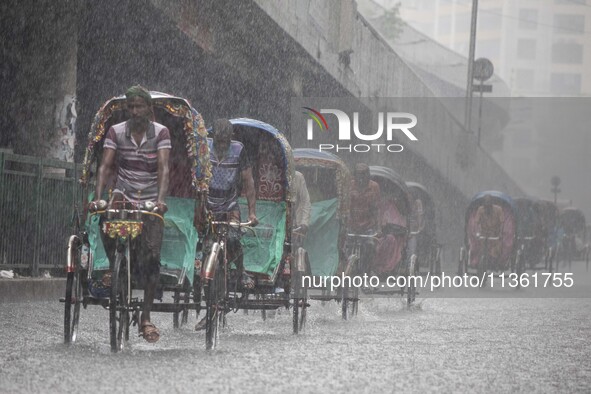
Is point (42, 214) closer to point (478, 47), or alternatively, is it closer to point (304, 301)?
point (304, 301)

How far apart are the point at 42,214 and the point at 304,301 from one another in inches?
171

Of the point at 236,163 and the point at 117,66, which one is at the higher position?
the point at 117,66

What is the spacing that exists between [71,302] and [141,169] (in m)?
1.05

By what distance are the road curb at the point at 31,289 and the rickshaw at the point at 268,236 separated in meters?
3.02

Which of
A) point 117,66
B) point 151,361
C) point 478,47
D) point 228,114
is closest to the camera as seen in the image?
point 151,361

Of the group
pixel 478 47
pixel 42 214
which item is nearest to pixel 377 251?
pixel 42 214

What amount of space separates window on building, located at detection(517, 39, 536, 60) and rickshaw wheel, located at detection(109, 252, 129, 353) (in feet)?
504

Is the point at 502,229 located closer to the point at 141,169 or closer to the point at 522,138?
the point at 141,169

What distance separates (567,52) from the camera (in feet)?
534

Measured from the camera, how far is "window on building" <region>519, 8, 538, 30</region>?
160000 mm

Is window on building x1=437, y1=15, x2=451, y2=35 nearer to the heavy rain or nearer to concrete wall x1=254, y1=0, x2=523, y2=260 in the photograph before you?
concrete wall x1=254, y1=0, x2=523, y2=260

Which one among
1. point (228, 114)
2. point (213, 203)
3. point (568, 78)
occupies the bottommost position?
point (213, 203)

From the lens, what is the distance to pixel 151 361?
8.80 m

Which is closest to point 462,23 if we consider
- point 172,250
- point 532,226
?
point 532,226
